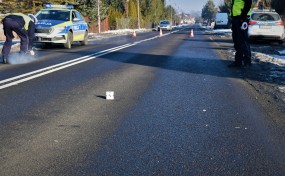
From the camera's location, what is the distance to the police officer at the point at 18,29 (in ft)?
34.4

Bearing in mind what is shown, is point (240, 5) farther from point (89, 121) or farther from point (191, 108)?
point (89, 121)

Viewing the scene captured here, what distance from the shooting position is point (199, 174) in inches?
119

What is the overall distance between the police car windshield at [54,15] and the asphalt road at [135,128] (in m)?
9.50

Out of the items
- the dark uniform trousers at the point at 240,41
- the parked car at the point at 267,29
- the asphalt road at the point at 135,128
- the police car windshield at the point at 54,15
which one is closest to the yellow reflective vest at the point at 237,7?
the dark uniform trousers at the point at 240,41

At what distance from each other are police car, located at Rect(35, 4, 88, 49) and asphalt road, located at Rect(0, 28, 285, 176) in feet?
27.1

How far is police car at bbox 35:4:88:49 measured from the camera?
1558 centimetres

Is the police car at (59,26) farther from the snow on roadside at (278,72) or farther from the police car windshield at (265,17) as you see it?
the police car windshield at (265,17)

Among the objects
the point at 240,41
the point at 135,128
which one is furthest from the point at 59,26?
the point at 135,128

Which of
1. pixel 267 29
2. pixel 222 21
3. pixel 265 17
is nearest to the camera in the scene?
pixel 267 29

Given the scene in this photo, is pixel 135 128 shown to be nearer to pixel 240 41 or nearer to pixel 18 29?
pixel 240 41

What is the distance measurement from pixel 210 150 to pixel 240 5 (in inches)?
266

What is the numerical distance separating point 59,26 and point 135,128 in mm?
12394

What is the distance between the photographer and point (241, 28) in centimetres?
955

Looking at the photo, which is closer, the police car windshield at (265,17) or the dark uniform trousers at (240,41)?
the dark uniform trousers at (240,41)
